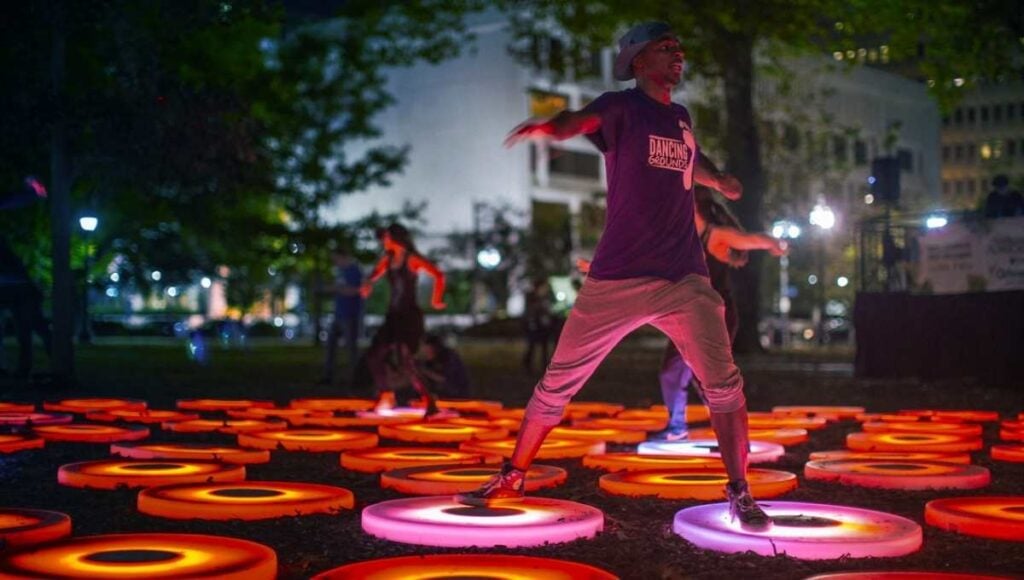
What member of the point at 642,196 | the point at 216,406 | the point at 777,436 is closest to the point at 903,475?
the point at 777,436

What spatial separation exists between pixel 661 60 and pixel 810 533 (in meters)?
2.30

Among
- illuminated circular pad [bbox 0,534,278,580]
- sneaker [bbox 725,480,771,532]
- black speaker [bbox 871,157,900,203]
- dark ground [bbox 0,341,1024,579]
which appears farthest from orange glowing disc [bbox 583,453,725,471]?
black speaker [bbox 871,157,900,203]

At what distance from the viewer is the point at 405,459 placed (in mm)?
9461

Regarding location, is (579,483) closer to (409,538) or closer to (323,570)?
(409,538)

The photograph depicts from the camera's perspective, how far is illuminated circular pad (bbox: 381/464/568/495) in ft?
25.4

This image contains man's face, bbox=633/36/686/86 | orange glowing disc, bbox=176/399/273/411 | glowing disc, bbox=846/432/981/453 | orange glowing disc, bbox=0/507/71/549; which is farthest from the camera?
orange glowing disc, bbox=176/399/273/411

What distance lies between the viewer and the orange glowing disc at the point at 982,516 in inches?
252

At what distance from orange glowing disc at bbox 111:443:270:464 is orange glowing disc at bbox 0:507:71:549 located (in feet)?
9.07

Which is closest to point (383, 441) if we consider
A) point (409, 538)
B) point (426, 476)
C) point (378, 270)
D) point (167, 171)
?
point (378, 270)

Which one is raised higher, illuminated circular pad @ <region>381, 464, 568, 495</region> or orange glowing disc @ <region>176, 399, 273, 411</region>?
orange glowing disc @ <region>176, 399, 273, 411</region>

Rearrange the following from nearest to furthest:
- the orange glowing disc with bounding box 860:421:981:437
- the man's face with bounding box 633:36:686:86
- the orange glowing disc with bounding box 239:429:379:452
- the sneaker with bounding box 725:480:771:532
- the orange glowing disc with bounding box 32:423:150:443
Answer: the sneaker with bounding box 725:480:771:532 < the man's face with bounding box 633:36:686:86 < the orange glowing disc with bounding box 239:429:379:452 < the orange glowing disc with bounding box 32:423:150:443 < the orange glowing disc with bounding box 860:421:981:437

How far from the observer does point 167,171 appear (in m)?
18.2

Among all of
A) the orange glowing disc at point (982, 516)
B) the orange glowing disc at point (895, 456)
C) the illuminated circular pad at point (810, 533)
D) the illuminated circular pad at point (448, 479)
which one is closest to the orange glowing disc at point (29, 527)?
the illuminated circular pad at point (448, 479)

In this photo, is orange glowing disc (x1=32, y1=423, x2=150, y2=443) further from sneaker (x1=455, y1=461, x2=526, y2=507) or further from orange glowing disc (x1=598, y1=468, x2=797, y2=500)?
sneaker (x1=455, y1=461, x2=526, y2=507)
